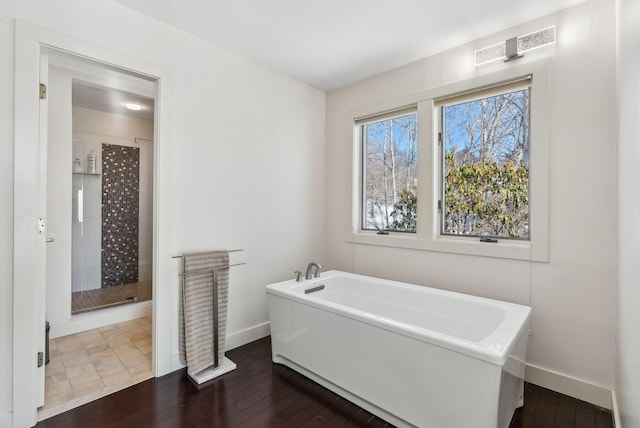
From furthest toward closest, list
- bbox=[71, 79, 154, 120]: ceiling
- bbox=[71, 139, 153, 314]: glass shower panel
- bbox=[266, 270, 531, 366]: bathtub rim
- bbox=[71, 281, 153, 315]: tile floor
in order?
bbox=[71, 139, 153, 314]: glass shower panel < bbox=[71, 281, 153, 315]: tile floor < bbox=[71, 79, 154, 120]: ceiling < bbox=[266, 270, 531, 366]: bathtub rim

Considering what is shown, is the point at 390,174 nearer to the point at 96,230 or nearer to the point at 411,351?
the point at 411,351

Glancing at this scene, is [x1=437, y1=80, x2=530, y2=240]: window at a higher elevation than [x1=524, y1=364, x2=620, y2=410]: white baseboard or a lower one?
higher

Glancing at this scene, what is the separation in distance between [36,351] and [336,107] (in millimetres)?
3267

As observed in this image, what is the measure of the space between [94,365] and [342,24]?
3.27 meters

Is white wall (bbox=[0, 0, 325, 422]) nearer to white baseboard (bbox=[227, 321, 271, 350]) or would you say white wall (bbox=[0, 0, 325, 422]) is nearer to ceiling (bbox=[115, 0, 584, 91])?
white baseboard (bbox=[227, 321, 271, 350])

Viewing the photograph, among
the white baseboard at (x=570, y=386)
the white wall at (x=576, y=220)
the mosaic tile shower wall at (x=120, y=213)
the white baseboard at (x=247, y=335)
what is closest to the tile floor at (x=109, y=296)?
the mosaic tile shower wall at (x=120, y=213)

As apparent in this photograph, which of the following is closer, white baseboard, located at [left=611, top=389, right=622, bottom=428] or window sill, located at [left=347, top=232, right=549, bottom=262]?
white baseboard, located at [left=611, top=389, right=622, bottom=428]

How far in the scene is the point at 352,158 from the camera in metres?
3.42

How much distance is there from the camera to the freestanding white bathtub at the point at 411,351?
152 cm

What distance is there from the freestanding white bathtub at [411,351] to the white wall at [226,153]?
64 centimetres

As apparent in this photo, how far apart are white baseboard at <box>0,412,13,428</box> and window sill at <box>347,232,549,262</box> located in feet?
9.18

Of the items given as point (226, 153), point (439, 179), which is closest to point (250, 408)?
point (226, 153)

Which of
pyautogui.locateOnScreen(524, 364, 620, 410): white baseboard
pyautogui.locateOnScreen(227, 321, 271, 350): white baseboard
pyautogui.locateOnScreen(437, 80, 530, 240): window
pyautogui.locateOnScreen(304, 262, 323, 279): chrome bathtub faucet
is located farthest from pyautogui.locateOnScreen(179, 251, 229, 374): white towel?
pyautogui.locateOnScreen(524, 364, 620, 410): white baseboard

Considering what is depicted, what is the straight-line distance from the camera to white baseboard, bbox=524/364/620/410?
1993mm
